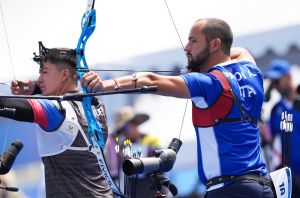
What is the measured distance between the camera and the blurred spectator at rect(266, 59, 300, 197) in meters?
7.44

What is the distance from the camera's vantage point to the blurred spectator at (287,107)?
7441 millimetres

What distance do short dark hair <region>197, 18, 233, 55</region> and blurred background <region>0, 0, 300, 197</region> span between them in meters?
0.77

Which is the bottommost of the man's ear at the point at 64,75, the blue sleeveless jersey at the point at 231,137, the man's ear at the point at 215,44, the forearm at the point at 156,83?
the blue sleeveless jersey at the point at 231,137

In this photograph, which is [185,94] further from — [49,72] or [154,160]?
[49,72]

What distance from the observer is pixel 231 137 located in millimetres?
4914

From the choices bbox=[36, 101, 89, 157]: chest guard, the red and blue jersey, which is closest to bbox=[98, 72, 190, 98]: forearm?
the red and blue jersey

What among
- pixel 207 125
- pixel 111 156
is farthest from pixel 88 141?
pixel 111 156

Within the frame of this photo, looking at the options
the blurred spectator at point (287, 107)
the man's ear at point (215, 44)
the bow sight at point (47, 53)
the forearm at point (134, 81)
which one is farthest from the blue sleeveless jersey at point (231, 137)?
the blurred spectator at point (287, 107)

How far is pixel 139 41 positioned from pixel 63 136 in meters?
2.79

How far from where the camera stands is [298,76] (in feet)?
30.7

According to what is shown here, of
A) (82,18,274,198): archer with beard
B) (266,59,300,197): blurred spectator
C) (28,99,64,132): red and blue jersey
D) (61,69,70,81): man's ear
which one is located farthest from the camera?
(266,59,300,197): blurred spectator

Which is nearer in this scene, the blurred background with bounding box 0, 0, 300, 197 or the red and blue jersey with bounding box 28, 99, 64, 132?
the red and blue jersey with bounding box 28, 99, 64, 132

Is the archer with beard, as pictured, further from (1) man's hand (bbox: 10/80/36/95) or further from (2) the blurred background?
(1) man's hand (bbox: 10/80/36/95)

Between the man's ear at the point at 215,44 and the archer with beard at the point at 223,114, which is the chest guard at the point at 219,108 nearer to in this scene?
the archer with beard at the point at 223,114
